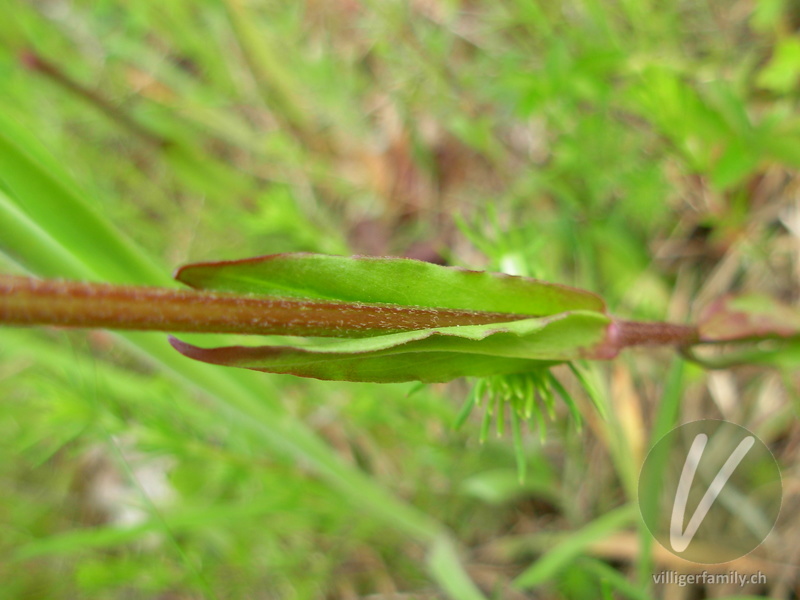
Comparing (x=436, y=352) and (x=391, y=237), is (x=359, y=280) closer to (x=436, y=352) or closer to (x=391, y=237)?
(x=436, y=352)

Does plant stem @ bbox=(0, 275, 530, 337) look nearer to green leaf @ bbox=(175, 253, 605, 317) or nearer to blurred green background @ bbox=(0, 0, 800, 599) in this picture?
green leaf @ bbox=(175, 253, 605, 317)

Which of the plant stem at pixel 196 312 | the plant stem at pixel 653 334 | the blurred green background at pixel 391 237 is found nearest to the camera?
the plant stem at pixel 196 312

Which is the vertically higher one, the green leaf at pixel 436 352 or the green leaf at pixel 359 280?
the green leaf at pixel 359 280

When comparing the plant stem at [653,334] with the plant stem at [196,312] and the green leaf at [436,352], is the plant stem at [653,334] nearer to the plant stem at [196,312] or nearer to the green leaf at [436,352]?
the green leaf at [436,352]

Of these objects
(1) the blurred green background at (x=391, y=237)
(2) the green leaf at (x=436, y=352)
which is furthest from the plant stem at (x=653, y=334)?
(1) the blurred green background at (x=391, y=237)

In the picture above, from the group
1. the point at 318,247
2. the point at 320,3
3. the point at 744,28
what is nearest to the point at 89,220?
the point at 318,247

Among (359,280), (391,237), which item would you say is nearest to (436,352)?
(359,280)

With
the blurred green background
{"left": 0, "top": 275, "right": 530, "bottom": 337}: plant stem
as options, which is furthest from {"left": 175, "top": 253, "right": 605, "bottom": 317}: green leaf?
the blurred green background
